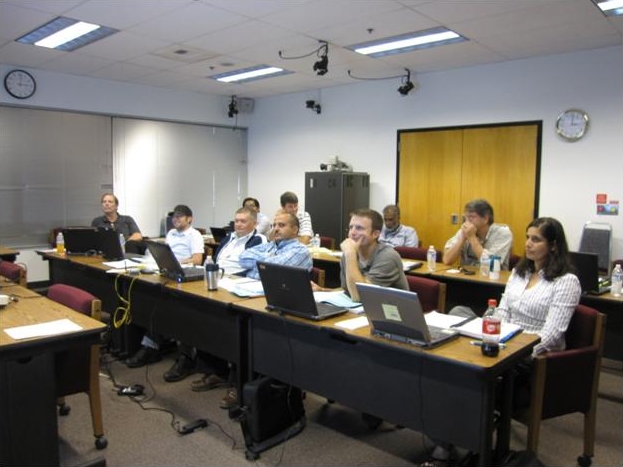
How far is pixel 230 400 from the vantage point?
10.9 ft

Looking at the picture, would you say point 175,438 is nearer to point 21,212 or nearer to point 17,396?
point 17,396

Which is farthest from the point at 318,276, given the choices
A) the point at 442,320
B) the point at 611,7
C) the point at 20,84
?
the point at 20,84

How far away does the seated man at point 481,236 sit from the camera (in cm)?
425

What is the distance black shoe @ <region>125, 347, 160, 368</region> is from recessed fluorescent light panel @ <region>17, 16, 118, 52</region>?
116 inches

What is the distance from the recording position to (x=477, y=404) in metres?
2.06

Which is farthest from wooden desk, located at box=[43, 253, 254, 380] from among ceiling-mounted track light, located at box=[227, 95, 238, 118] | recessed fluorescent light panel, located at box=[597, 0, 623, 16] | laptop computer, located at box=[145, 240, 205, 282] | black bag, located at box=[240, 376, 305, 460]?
ceiling-mounted track light, located at box=[227, 95, 238, 118]

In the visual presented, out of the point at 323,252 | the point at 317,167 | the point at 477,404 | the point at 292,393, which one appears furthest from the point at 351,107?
the point at 477,404

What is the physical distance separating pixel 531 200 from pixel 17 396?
5.27 metres

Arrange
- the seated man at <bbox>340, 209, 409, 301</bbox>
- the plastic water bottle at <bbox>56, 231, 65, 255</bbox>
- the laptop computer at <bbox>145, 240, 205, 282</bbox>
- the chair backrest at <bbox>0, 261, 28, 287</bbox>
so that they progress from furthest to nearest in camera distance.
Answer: the plastic water bottle at <bbox>56, 231, 65, 255</bbox>
the chair backrest at <bbox>0, 261, 28, 287</bbox>
the laptop computer at <bbox>145, 240, 205, 282</bbox>
the seated man at <bbox>340, 209, 409, 301</bbox>

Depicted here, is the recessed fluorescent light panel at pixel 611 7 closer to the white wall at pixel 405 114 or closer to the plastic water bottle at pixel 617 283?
the white wall at pixel 405 114

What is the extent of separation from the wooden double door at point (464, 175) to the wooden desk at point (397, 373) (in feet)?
12.9

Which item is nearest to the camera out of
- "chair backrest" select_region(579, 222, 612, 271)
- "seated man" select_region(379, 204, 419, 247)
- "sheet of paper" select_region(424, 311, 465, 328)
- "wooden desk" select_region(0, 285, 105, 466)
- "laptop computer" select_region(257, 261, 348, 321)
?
→ "wooden desk" select_region(0, 285, 105, 466)

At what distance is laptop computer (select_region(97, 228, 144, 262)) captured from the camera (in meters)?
4.53

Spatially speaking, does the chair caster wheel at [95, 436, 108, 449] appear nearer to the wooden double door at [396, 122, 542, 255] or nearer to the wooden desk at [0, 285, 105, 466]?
the wooden desk at [0, 285, 105, 466]
